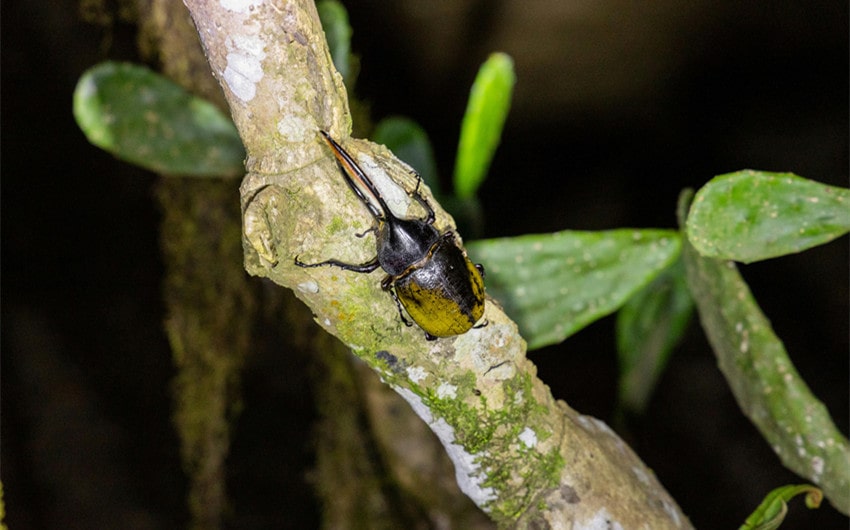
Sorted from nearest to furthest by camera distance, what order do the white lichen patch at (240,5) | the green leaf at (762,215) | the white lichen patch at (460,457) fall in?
the white lichen patch at (240,5) → the white lichen patch at (460,457) → the green leaf at (762,215)

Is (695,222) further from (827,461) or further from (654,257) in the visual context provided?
(827,461)

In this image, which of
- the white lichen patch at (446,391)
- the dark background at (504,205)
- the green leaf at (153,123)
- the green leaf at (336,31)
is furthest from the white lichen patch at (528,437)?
the dark background at (504,205)

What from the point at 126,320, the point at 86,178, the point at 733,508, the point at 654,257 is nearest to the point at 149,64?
the point at 86,178

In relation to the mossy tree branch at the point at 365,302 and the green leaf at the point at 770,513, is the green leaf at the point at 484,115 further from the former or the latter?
the green leaf at the point at 770,513

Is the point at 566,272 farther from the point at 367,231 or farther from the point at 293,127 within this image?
the point at 293,127

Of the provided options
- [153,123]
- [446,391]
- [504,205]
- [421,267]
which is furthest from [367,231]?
[504,205]

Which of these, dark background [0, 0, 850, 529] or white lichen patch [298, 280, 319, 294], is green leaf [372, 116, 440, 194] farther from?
white lichen patch [298, 280, 319, 294]
